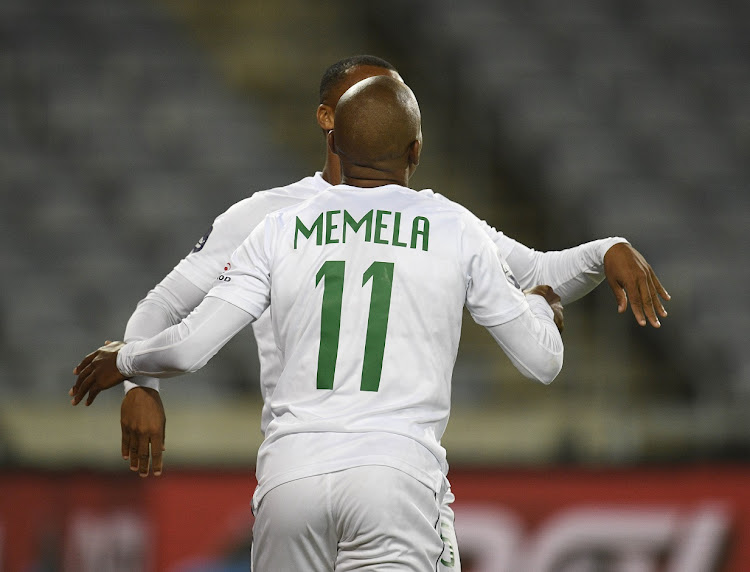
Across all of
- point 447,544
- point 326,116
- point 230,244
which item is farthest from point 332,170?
point 447,544

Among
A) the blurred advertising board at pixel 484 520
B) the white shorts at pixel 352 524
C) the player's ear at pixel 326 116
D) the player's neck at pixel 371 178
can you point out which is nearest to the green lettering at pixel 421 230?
the player's neck at pixel 371 178

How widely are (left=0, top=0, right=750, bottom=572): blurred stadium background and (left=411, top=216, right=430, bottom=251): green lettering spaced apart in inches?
102

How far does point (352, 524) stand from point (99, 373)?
0.82 meters

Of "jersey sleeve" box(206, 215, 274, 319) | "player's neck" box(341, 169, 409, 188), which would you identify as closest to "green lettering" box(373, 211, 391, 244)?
"player's neck" box(341, 169, 409, 188)

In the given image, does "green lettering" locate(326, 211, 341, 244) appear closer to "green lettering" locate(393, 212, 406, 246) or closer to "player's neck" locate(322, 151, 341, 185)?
"green lettering" locate(393, 212, 406, 246)

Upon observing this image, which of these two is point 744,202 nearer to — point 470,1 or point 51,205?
point 470,1

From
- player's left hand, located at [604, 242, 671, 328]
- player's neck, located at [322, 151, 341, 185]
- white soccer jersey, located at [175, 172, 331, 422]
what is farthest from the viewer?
player's neck, located at [322, 151, 341, 185]

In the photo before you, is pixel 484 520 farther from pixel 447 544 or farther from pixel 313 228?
pixel 313 228

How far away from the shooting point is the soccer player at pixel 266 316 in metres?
2.79

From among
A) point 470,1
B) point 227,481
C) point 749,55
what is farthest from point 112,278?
point 749,55

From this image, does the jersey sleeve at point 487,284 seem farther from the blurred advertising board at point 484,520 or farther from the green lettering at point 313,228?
the blurred advertising board at point 484,520

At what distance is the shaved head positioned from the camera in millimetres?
2539

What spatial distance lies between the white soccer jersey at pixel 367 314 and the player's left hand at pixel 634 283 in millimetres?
343

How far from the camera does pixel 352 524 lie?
238cm
